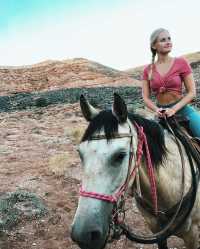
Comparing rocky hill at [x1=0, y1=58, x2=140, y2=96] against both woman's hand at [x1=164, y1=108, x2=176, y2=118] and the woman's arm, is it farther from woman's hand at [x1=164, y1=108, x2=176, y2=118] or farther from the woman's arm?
woman's hand at [x1=164, y1=108, x2=176, y2=118]

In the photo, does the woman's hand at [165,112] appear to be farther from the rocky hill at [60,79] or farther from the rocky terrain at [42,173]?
the rocky hill at [60,79]

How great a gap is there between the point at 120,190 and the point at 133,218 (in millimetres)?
5666

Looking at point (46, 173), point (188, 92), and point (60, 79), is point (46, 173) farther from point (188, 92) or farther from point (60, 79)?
point (60, 79)

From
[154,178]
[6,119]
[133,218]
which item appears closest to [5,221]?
[133,218]

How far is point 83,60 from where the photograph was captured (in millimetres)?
54594

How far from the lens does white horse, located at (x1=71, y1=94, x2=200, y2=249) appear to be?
13.0 ft

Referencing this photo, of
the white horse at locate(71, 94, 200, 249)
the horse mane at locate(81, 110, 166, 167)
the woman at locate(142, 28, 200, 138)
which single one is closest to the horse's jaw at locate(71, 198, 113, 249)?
the white horse at locate(71, 94, 200, 249)

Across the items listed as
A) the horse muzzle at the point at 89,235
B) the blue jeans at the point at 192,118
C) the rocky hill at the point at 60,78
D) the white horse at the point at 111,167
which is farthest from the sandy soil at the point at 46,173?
the rocky hill at the point at 60,78

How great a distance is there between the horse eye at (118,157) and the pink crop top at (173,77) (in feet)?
6.12

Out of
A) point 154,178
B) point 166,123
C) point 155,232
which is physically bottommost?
point 155,232

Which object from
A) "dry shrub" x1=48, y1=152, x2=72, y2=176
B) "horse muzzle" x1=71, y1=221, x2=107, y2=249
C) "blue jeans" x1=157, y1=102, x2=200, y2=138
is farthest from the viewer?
"dry shrub" x1=48, y1=152, x2=72, y2=176

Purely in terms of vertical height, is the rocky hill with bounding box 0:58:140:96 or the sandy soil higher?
the rocky hill with bounding box 0:58:140:96

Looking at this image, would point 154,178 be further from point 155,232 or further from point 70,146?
point 70,146

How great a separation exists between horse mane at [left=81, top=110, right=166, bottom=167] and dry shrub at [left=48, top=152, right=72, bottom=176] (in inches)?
322
